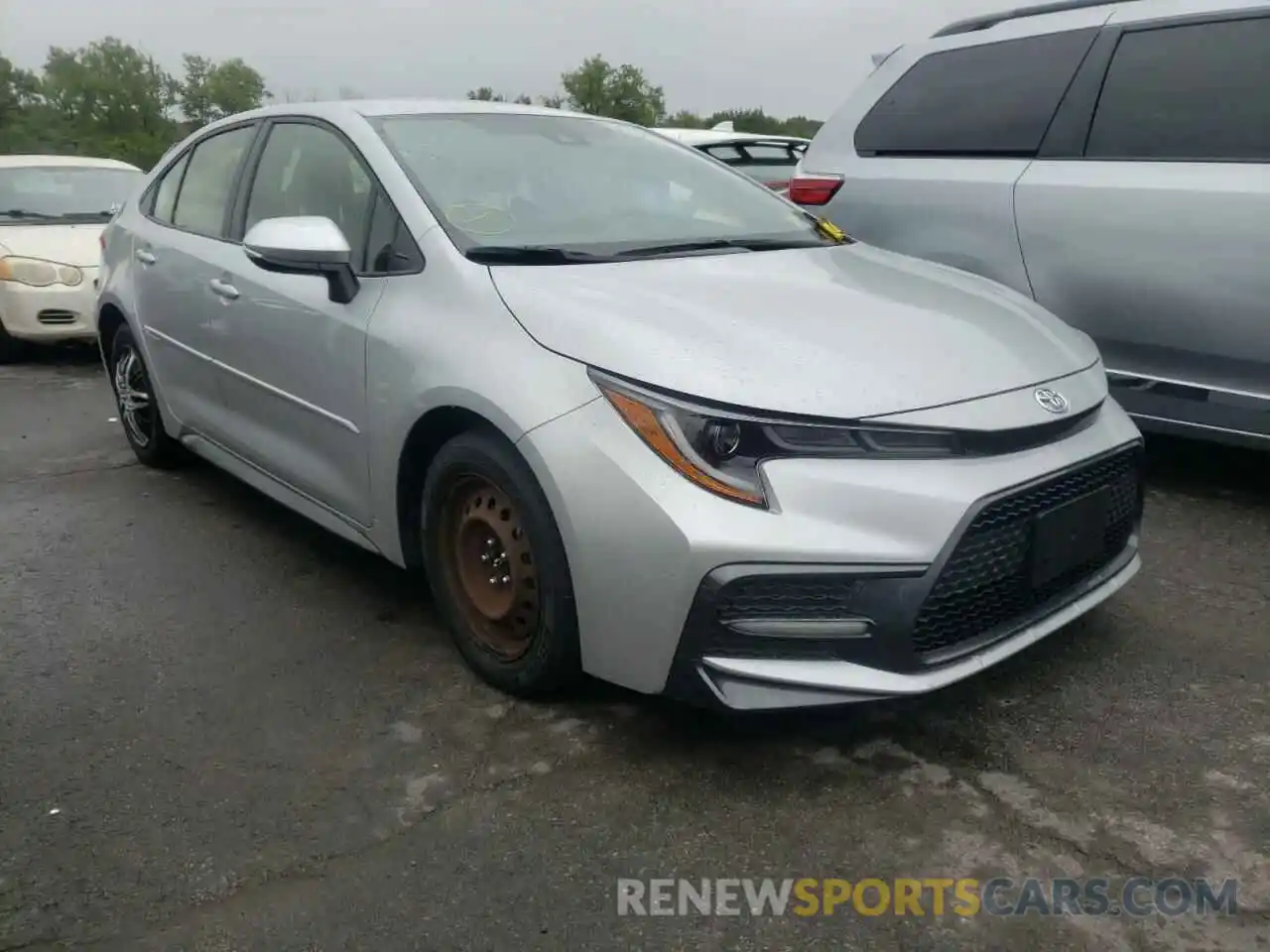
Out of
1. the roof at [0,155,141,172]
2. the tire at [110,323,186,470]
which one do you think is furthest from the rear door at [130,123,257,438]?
the roof at [0,155,141,172]

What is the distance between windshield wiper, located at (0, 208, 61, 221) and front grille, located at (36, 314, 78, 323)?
Result: 3.04ft

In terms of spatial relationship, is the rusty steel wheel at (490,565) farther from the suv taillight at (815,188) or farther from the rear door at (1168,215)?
the suv taillight at (815,188)

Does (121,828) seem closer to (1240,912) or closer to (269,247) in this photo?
(269,247)

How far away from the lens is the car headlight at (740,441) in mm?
2250

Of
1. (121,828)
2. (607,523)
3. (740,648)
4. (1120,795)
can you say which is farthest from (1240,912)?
(121,828)

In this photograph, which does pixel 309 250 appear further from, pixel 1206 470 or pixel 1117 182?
pixel 1206 470

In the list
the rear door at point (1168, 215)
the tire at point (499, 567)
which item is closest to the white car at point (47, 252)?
the tire at point (499, 567)

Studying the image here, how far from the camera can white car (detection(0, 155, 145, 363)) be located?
7.69 metres

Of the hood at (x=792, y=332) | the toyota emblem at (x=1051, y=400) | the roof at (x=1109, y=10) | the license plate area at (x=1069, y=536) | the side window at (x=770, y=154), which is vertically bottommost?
the license plate area at (x=1069, y=536)

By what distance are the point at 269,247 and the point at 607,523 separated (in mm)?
1327

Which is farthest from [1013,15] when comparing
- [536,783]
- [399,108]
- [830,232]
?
[536,783]

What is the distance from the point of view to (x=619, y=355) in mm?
2379

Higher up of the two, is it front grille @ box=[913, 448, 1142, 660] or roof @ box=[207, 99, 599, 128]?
roof @ box=[207, 99, 599, 128]

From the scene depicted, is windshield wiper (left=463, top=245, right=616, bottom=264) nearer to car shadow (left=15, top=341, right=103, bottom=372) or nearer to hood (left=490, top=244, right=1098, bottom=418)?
hood (left=490, top=244, right=1098, bottom=418)
